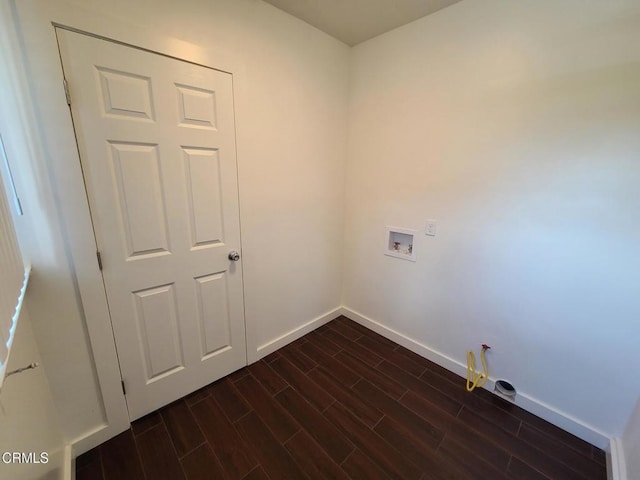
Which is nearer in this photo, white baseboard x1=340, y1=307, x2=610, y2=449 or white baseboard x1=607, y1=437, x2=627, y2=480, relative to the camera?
white baseboard x1=607, y1=437, x2=627, y2=480

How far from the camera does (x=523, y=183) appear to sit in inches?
61.4

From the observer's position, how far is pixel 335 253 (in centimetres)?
262

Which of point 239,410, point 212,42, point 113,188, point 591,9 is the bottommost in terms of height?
point 239,410

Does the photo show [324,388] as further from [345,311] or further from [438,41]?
[438,41]

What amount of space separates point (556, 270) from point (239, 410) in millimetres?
2087

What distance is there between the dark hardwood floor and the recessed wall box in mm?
908

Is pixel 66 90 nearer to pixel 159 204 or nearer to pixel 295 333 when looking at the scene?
pixel 159 204

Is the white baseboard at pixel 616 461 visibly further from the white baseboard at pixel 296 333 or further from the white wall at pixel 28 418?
the white wall at pixel 28 418

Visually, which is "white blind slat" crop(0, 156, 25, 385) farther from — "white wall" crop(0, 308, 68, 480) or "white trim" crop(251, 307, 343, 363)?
"white trim" crop(251, 307, 343, 363)

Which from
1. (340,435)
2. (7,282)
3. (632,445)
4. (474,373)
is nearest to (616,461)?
(632,445)

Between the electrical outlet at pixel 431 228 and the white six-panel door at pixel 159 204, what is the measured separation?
4.60ft

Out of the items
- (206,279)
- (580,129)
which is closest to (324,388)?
(206,279)

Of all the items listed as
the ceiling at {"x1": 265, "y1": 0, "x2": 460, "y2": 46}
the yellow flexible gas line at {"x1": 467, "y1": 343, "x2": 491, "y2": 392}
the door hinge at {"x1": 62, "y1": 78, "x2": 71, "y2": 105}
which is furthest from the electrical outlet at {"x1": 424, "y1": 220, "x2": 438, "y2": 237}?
the door hinge at {"x1": 62, "y1": 78, "x2": 71, "y2": 105}

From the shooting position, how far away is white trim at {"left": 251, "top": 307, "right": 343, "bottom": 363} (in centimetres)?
216
